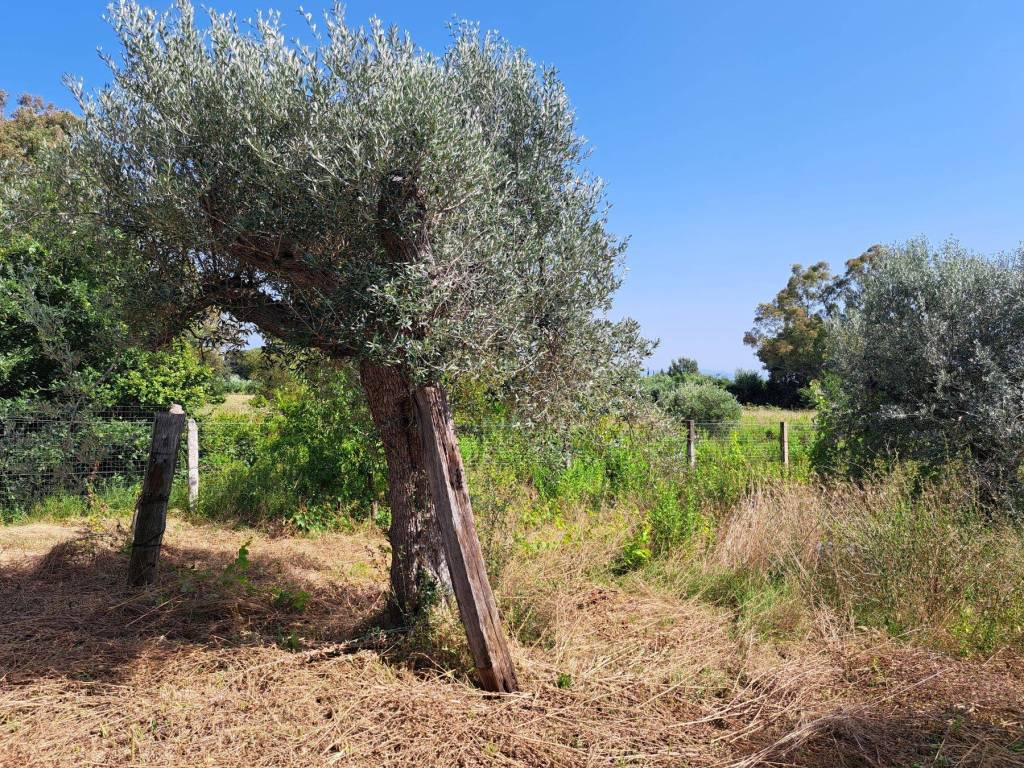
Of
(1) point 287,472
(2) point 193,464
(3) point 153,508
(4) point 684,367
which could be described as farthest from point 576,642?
(4) point 684,367

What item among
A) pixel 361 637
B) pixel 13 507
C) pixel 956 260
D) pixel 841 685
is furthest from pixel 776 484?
pixel 13 507

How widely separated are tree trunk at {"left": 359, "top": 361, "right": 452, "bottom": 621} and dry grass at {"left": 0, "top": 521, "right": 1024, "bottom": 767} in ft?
1.13

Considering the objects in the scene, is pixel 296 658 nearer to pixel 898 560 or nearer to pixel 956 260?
pixel 898 560

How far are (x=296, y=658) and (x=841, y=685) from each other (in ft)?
12.2

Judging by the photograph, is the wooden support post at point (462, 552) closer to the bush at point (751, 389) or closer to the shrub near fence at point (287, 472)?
the shrub near fence at point (287, 472)

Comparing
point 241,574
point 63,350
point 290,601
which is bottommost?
point 290,601

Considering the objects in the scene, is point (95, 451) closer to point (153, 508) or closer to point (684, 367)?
point (153, 508)

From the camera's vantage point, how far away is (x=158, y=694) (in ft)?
13.5

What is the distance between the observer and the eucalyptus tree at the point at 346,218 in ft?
13.0

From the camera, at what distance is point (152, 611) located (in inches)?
213

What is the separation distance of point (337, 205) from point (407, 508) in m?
2.27

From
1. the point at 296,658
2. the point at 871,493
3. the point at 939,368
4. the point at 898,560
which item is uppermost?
the point at 939,368

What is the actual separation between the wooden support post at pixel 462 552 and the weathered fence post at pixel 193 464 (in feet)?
21.7

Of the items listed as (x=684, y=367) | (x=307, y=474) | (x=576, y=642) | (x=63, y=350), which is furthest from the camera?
(x=684, y=367)
